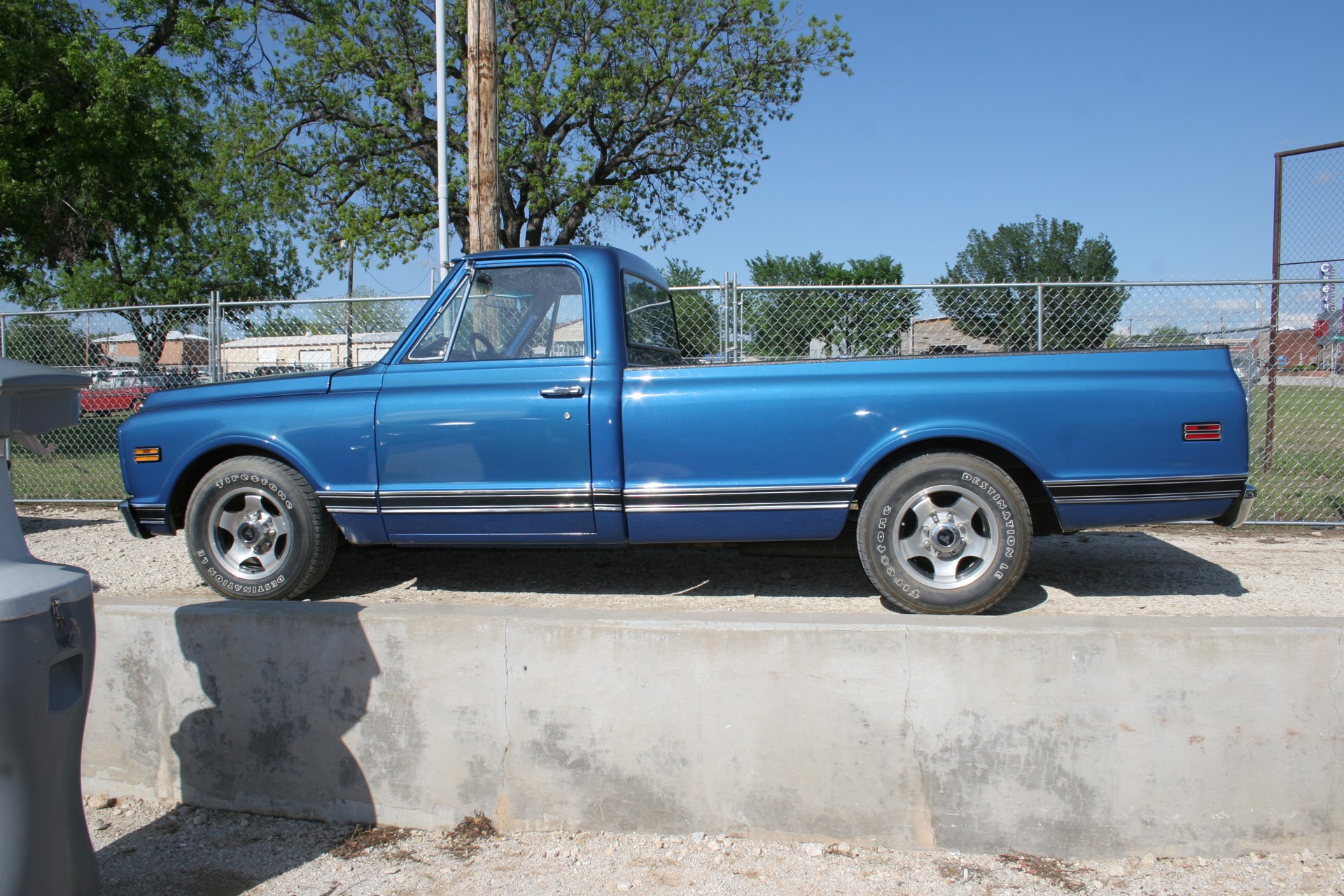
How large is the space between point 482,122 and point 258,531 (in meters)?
4.96

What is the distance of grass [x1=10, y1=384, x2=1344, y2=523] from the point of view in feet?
24.3

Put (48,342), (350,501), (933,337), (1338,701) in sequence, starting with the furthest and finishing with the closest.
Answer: (48,342)
(933,337)
(350,501)
(1338,701)

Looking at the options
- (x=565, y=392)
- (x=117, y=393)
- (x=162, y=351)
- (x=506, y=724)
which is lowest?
(x=506, y=724)

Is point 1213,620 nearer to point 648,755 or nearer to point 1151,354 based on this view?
point 1151,354

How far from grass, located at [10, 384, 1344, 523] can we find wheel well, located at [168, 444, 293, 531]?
2919mm

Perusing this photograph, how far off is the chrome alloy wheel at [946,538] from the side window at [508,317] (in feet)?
6.20

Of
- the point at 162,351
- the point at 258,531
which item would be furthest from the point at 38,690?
the point at 162,351

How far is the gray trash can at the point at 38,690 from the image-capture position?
246 cm

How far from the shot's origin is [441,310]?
469 centimetres

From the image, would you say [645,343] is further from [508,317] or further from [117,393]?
[117,393]

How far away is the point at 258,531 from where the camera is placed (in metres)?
4.59

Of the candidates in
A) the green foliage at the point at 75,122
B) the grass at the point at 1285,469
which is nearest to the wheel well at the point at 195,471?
the grass at the point at 1285,469

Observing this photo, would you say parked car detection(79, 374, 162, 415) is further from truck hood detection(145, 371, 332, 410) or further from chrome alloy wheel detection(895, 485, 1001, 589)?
chrome alloy wheel detection(895, 485, 1001, 589)

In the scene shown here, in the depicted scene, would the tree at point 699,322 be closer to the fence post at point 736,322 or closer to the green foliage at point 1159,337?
the fence post at point 736,322
